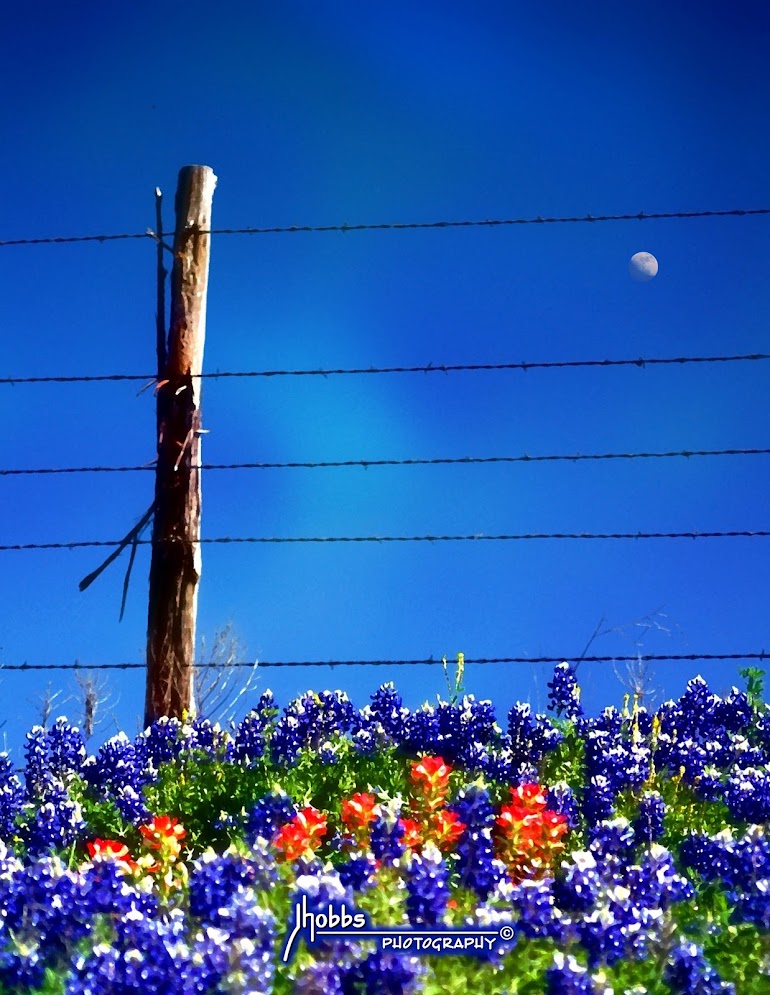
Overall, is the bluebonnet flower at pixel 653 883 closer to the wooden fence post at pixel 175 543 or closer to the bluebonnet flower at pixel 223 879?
the bluebonnet flower at pixel 223 879

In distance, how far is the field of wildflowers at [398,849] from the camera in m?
2.86

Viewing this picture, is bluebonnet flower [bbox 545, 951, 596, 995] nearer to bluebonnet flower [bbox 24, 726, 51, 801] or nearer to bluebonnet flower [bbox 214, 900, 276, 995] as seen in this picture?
bluebonnet flower [bbox 214, 900, 276, 995]

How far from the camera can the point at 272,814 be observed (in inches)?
187

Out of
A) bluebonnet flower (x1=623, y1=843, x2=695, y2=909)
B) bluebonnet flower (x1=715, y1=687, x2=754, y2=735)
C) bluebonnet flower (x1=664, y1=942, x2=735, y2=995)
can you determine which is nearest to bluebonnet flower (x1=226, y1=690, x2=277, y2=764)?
bluebonnet flower (x1=715, y1=687, x2=754, y2=735)

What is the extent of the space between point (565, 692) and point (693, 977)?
3832mm

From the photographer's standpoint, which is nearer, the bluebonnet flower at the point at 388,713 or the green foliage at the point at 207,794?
the green foliage at the point at 207,794

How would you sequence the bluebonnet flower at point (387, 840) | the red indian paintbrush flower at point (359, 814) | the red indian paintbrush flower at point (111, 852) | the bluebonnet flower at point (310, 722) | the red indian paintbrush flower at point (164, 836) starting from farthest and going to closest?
the bluebonnet flower at point (310, 722)
the red indian paintbrush flower at point (359, 814)
the red indian paintbrush flower at point (164, 836)
the bluebonnet flower at point (387, 840)
the red indian paintbrush flower at point (111, 852)

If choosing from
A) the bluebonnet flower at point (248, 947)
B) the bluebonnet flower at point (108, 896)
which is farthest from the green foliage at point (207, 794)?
the bluebonnet flower at point (248, 947)

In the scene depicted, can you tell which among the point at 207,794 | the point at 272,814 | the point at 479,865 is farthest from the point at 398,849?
the point at 207,794

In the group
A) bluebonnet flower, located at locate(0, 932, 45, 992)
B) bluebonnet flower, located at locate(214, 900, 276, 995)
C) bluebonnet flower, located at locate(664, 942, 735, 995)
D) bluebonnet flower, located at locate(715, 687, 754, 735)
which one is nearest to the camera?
bluebonnet flower, located at locate(214, 900, 276, 995)

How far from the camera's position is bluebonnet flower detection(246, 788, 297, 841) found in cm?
469

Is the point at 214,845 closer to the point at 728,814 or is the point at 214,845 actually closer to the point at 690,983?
the point at 728,814

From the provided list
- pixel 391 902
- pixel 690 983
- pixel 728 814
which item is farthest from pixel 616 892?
pixel 728 814

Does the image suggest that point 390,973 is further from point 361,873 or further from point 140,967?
point 361,873
